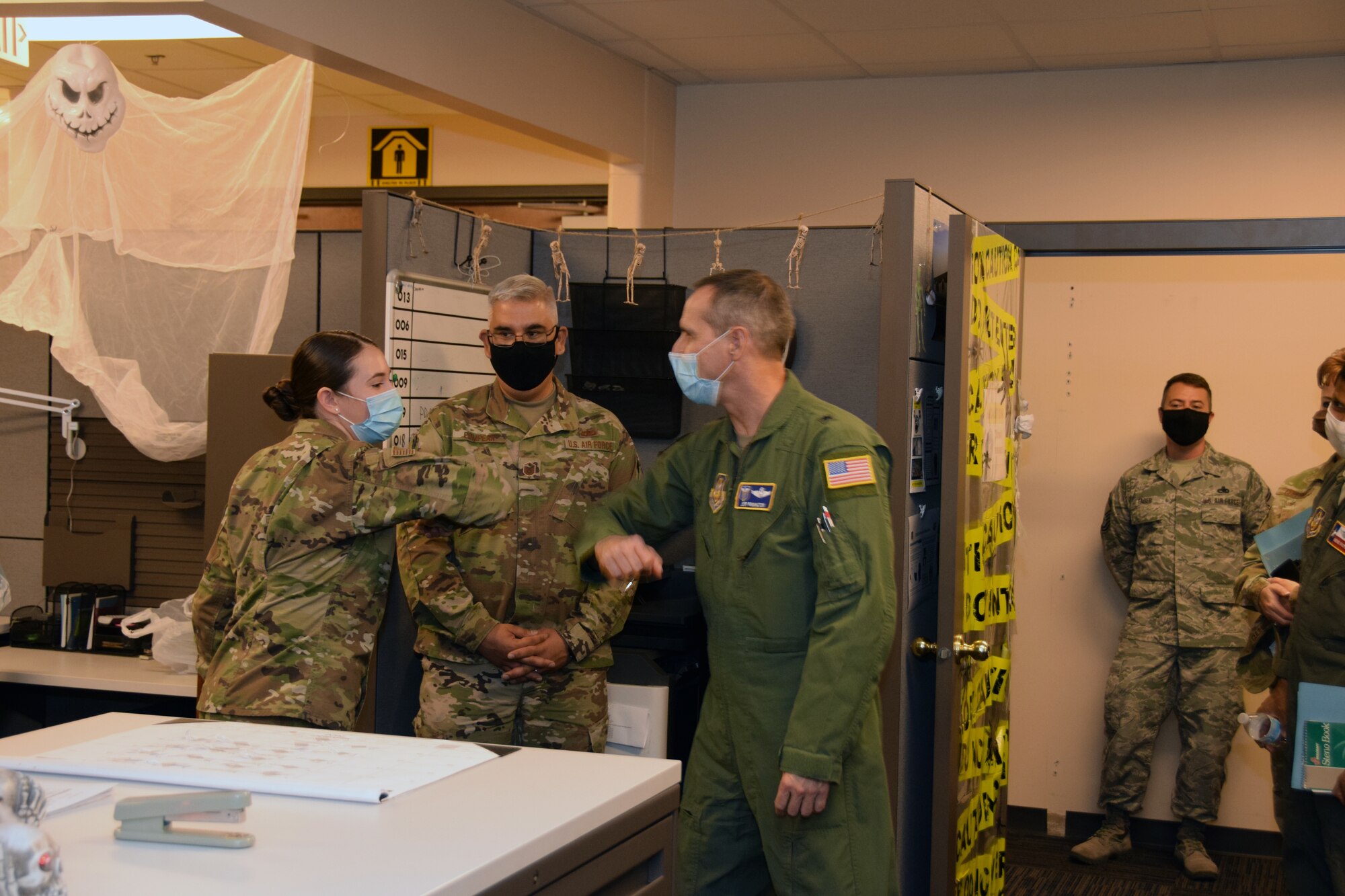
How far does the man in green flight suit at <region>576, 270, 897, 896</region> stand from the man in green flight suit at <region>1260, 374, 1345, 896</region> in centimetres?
101

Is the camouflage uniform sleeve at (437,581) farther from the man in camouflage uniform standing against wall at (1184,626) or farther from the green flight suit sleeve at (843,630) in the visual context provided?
the man in camouflage uniform standing against wall at (1184,626)

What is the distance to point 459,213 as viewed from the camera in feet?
10.2

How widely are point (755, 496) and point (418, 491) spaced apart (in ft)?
2.00

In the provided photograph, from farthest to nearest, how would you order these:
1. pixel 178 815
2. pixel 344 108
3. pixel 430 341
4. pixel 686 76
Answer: pixel 344 108 → pixel 686 76 → pixel 430 341 → pixel 178 815

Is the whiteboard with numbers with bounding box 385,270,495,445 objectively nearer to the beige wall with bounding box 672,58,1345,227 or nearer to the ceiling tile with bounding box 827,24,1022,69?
the ceiling tile with bounding box 827,24,1022,69

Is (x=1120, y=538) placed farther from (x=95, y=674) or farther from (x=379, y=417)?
(x=95, y=674)

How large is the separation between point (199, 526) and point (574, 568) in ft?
4.73

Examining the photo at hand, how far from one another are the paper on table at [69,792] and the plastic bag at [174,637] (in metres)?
2.07

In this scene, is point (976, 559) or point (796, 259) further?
point (796, 259)

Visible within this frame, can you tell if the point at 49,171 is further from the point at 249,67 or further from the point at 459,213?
the point at 249,67

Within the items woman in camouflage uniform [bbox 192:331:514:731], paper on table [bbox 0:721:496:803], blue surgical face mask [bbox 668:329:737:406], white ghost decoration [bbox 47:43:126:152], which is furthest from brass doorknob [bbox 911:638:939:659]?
white ghost decoration [bbox 47:43:126:152]

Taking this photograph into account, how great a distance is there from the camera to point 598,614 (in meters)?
2.76

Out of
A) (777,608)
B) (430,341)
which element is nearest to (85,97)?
(430,341)

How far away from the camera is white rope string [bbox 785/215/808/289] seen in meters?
3.25
